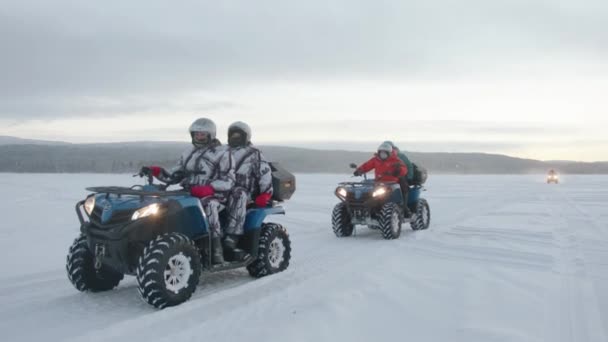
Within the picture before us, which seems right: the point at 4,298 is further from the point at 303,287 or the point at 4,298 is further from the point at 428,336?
the point at 428,336

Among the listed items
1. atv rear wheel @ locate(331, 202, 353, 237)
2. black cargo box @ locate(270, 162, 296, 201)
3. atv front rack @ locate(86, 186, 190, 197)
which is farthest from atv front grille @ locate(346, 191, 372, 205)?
atv front rack @ locate(86, 186, 190, 197)

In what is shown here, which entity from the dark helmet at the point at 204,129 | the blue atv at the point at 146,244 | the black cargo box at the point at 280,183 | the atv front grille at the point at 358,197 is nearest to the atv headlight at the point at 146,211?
the blue atv at the point at 146,244

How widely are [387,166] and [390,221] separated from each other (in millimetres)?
1717

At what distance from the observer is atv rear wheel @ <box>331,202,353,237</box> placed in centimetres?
1048

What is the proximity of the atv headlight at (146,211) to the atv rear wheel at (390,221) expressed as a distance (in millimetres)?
5639

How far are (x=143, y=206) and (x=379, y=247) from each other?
487 centimetres

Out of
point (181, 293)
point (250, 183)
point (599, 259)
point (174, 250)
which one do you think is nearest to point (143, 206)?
point (174, 250)

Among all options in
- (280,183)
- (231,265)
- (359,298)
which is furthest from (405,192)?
(359,298)

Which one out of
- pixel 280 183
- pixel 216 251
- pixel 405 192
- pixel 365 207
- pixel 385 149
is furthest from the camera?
pixel 405 192

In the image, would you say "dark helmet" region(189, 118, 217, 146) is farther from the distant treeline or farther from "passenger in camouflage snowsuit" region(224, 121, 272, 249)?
the distant treeline

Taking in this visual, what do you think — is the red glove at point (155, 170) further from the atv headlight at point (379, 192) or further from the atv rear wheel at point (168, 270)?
the atv headlight at point (379, 192)

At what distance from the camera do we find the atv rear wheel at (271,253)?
21.5ft

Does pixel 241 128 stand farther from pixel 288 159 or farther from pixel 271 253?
pixel 288 159

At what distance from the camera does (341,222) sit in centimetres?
1049
